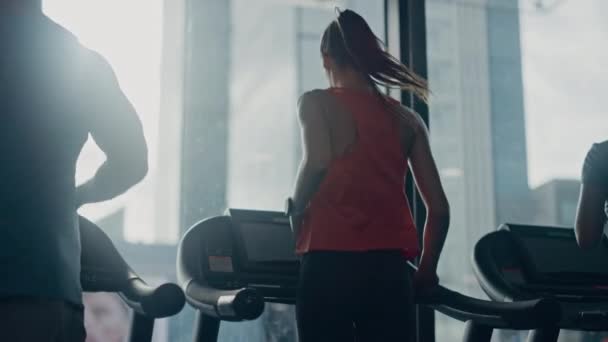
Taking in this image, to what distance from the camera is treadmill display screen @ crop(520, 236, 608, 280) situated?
2697 mm

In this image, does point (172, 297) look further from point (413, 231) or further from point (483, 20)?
point (483, 20)

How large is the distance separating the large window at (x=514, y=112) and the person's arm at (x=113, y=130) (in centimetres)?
280

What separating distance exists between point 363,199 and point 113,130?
0.72 metres

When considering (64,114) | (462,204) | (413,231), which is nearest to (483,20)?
(462,204)

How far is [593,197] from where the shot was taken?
Answer: 2016 mm

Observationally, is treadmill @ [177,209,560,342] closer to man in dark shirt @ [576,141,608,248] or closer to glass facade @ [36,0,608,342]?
man in dark shirt @ [576,141,608,248]

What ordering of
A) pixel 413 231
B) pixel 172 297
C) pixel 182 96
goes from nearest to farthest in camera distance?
1. pixel 172 297
2. pixel 413 231
3. pixel 182 96

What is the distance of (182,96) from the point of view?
321 centimetres

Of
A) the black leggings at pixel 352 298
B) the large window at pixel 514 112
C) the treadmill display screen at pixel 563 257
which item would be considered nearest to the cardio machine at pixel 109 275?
the black leggings at pixel 352 298

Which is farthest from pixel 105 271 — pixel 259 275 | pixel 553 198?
pixel 553 198

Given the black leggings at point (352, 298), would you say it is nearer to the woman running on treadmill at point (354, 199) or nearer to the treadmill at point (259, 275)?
the woman running on treadmill at point (354, 199)

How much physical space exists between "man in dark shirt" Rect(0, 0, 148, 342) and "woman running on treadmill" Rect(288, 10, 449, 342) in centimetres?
67

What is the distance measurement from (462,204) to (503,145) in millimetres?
384

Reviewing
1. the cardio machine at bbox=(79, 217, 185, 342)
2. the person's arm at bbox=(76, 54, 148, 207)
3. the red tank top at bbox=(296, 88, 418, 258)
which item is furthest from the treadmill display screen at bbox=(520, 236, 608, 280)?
the person's arm at bbox=(76, 54, 148, 207)
